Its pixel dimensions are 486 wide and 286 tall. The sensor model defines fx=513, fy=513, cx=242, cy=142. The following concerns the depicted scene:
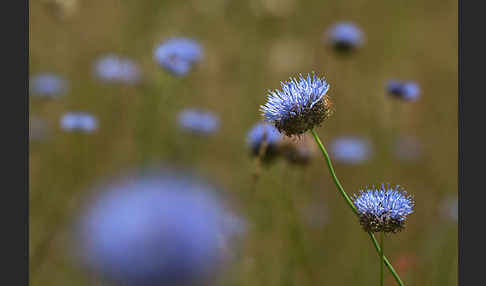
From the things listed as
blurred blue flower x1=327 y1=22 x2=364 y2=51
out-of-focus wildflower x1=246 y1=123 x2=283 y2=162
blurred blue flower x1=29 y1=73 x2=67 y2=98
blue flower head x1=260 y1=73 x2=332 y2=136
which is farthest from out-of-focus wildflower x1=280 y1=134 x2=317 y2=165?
blurred blue flower x1=29 y1=73 x2=67 y2=98

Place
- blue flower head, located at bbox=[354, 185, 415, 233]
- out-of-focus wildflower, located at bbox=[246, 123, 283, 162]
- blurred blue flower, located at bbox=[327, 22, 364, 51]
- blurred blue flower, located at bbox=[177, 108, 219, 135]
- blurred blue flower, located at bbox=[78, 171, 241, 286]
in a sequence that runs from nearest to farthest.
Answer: blurred blue flower, located at bbox=[78, 171, 241, 286]
blue flower head, located at bbox=[354, 185, 415, 233]
out-of-focus wildflower, located at bbox=[246, 123, 283, 162]
blurred blue flower, located at bbox=[327, 22, 364, 51]
blurred blue flower, located at bbox=[177, 108, 219, 135]

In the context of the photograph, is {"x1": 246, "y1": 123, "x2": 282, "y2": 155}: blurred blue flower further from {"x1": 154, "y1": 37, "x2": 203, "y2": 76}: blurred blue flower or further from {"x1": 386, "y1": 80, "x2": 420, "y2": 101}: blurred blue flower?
{"x1": 386, "y1": 80, "x2": 420, "y2": 101}: blurred blue flower

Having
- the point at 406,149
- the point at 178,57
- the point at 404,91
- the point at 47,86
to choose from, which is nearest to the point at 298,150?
the point at 404,91

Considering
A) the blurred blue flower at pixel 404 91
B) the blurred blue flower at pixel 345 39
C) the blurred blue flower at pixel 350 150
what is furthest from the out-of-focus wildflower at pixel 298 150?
the blurred blue flower at pixel 350 150

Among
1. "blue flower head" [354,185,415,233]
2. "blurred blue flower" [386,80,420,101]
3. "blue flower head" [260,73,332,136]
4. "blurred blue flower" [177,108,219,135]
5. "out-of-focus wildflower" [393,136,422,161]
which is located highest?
"out-of-focus wildflower" [393,136,422,161]

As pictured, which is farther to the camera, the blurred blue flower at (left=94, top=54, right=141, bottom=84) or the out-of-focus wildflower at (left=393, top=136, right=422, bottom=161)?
the out-of-focus wildflower at (left=393, top=136, right=422, bottom=161)

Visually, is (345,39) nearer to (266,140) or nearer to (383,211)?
(266,140)
